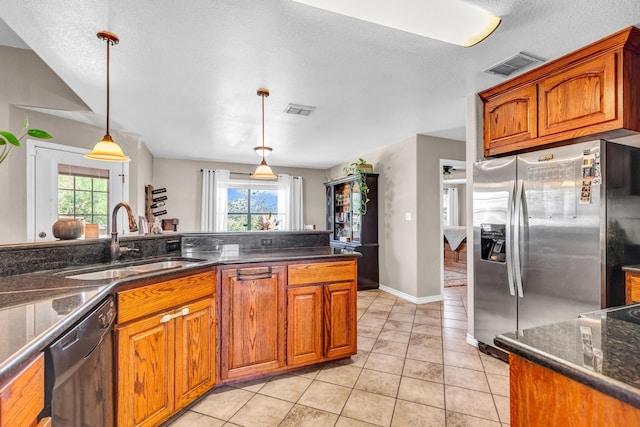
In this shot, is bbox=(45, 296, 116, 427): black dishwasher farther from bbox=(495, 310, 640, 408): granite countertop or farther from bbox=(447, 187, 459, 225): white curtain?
bbox=(447, 187, 459, 225): white curtain

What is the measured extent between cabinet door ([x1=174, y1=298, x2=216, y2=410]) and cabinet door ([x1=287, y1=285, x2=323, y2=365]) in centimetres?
54

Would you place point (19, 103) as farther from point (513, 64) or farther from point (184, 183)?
point (513, 64)

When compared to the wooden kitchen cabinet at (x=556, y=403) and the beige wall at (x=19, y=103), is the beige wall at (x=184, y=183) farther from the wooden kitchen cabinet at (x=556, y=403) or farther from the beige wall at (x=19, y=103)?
the wooden kitchen cabinet at (x=556, y=403)

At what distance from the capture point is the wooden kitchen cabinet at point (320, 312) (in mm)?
2303

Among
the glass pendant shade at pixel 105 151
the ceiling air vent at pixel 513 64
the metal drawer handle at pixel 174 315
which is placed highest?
the ceiling air vent at pixel 513 64

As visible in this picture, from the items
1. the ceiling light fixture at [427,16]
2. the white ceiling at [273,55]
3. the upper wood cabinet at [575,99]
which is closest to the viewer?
the ceiling light fixture at [427,16]

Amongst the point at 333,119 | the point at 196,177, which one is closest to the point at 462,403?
the point at 333,119

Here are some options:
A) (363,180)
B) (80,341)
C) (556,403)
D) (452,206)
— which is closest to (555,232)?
(556,403)

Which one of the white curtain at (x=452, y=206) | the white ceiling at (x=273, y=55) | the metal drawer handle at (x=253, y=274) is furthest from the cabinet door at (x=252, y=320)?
the white curtain at (x=452, y=206)

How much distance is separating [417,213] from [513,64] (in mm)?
2202

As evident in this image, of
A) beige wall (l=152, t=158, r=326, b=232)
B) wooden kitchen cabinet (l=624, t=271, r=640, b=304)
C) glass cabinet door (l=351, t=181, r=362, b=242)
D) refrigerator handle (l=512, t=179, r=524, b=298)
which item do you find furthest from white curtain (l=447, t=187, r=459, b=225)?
wooden kitchen cabinet (l=624, t=271, r=640, b=304)

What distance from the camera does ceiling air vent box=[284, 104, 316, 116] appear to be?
10.6 ft

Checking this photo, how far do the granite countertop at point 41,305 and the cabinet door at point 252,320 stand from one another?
0.36 m

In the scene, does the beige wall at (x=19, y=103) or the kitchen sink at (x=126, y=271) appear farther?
the beige wall at (x=19, y=103)
